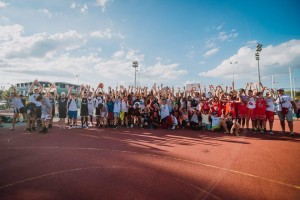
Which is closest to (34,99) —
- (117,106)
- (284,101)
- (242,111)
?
(117,106)

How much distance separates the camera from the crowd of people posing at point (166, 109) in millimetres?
9719

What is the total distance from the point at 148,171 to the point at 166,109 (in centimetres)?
705

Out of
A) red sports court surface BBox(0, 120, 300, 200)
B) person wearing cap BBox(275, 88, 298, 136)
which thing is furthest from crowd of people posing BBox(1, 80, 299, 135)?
red sports court surface BBox(0, 120, 300, 200)

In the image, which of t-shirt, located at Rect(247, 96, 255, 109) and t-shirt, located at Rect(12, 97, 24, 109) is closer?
t-shirt, located at Rect(247, 96, 255, 109)

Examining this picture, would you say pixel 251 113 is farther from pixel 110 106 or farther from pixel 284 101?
pixel 110 106

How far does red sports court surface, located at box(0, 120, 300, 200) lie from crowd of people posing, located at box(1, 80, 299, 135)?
299 centimetres

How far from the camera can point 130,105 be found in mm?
11898

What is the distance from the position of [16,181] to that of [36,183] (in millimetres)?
530

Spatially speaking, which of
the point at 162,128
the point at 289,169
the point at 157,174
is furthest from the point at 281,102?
the point at 157,174

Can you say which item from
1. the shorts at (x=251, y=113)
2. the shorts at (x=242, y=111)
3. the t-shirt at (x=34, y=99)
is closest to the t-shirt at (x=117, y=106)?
the t-shirt at (x=34, y=99)

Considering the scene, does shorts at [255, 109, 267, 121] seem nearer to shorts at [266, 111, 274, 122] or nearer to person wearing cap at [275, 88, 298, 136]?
shorts at [266, 111, 274, 122]

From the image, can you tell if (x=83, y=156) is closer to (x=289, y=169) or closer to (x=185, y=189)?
(x=185, y=189)

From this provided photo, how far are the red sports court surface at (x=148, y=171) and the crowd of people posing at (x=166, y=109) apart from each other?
118 inches

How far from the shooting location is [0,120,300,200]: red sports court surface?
350 centimetres
